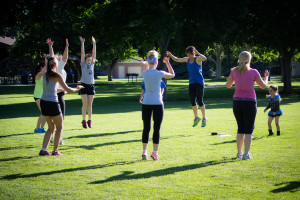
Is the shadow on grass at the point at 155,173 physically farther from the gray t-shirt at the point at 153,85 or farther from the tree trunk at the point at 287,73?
the tree trunk at the point at 287,73

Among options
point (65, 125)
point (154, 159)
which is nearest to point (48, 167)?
point (154, 159)

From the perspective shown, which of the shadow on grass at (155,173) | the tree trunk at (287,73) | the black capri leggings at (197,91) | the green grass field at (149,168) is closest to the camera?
the green grass field at (149,168)

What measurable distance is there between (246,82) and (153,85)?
75.0 inches

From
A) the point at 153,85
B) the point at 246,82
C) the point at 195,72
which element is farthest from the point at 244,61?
the point at 195,72

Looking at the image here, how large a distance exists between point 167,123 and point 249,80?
Result: 6775mm

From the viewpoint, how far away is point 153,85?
23.4 ft

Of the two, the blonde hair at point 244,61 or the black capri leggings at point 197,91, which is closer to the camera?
the blonde hair at point 244,61

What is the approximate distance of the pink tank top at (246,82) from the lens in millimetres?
7138

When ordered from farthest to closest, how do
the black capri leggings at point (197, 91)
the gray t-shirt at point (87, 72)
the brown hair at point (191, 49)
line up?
the gray t-shirt at point (87, 72) → the black capri leggings at point (197, 91) → the brown hair at point (191, 49)

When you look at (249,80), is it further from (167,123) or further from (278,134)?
(167,123)

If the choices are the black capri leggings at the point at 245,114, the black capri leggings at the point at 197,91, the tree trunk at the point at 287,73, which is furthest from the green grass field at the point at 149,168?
the tree trunk at the point at 287,73

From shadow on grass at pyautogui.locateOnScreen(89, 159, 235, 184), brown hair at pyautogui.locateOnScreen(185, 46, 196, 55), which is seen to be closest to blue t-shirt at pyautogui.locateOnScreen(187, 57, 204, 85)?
brown hair at pyautogui.locateOnScreen(185, 46, 196, 55)

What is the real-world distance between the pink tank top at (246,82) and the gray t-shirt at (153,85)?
62.1 inches

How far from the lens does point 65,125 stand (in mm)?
13195
